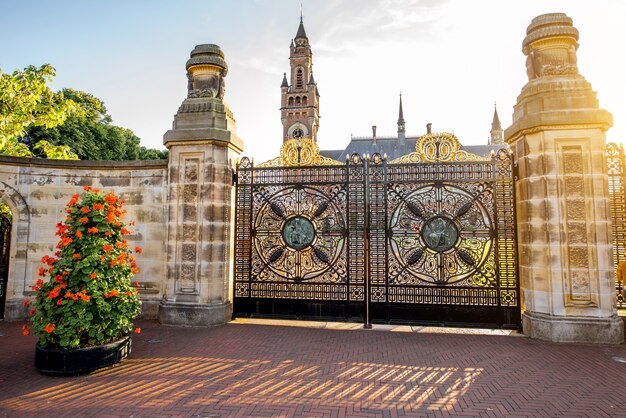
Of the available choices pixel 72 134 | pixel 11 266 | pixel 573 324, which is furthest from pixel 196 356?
pixel 72 134

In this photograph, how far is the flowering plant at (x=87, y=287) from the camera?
4785 mm

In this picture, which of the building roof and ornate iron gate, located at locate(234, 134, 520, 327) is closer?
ornate iron gate, located at locate(234, 134, 520, 327)

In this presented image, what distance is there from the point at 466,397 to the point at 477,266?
11.5ft

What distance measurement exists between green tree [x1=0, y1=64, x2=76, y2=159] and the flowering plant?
5.61m

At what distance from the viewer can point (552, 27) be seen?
6.65 meters

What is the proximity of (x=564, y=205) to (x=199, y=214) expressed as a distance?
7087mm

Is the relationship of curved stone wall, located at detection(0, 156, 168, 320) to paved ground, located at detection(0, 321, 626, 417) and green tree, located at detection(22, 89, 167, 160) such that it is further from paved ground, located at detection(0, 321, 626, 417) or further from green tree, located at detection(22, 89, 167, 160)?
green tree, located at detection(22, 89, 167, 160)

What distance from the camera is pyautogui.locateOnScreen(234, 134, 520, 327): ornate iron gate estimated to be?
7145 millimetres

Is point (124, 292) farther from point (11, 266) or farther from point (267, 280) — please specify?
point (11, 266)

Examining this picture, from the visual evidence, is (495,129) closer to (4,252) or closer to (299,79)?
(299,79)

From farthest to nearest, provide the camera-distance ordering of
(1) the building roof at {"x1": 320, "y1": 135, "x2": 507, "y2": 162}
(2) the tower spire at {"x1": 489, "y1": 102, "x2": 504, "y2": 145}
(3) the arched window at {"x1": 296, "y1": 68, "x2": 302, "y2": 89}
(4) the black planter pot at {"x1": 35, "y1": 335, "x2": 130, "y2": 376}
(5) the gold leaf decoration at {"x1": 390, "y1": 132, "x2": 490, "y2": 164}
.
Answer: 1. (2) the tower spire at {"x1": 489, "y1": 102, "x2": 504, "y2": 145}
2. (3) the arched window at {"x1": 296, "y1": 68, "x2": 302, "y2": 89}
3. (1) the building roof at {"x1": 320, "y1": 135, "x2": 507, "y2": 162}
4. (5) the gold leaf decoration at {"x1": 390, "y1": 132, "x2": 490, "y2": 164}
5. (4) the black planter pot at {"x1": 35, "y1": 335, "x2": 130, "y2": 376}

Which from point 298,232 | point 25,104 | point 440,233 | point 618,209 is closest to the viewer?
point 618,209

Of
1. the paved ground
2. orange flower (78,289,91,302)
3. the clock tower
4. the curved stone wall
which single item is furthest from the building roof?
orange flower (78,289,91,302)

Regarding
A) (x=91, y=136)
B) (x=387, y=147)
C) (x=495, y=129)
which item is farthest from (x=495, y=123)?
(x=91, y=136)
